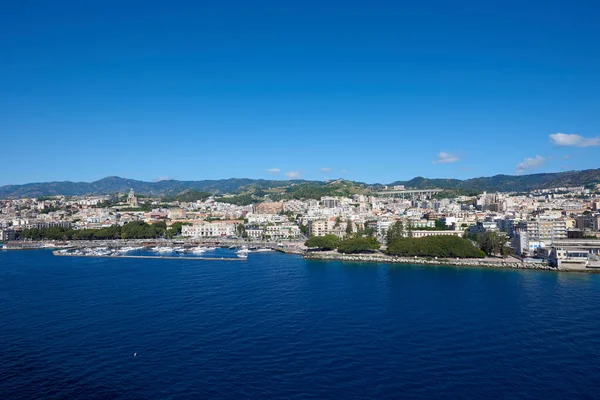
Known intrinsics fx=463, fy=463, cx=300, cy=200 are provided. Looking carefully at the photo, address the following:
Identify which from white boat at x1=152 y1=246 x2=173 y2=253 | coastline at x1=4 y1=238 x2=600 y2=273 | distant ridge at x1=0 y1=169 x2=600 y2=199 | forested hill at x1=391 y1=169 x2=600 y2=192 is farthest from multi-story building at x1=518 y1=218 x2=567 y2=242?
forested hill at x1=391 y1=169 x2=600 y2=192

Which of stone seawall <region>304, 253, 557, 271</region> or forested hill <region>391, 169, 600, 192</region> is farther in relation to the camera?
forested hill <region>391, 169, 600, 192</region>

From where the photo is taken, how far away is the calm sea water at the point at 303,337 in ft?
21.8

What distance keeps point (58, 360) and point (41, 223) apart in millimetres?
33055

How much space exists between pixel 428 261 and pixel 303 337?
35.2ft

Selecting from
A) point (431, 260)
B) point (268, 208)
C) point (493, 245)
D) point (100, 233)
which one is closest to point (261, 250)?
point (431, 260)

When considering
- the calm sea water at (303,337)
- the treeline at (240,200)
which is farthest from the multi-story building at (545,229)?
the treeline at (240,200)

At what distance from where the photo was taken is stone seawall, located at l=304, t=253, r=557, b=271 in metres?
16.8

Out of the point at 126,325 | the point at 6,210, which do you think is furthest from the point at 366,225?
the point at 6,210

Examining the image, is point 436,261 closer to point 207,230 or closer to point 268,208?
point 207,230

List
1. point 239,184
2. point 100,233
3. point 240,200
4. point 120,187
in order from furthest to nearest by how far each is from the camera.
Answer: point 120,187
point 239,184
point 240,200
point 100,233

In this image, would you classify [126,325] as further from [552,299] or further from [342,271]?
[552,299]

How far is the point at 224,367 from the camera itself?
7.30m

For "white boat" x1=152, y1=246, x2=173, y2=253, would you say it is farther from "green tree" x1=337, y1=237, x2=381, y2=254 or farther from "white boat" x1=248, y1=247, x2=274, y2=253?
"green tree" x1=337, y1=237, x2=381, y2=254

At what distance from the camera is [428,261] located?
1819cm
